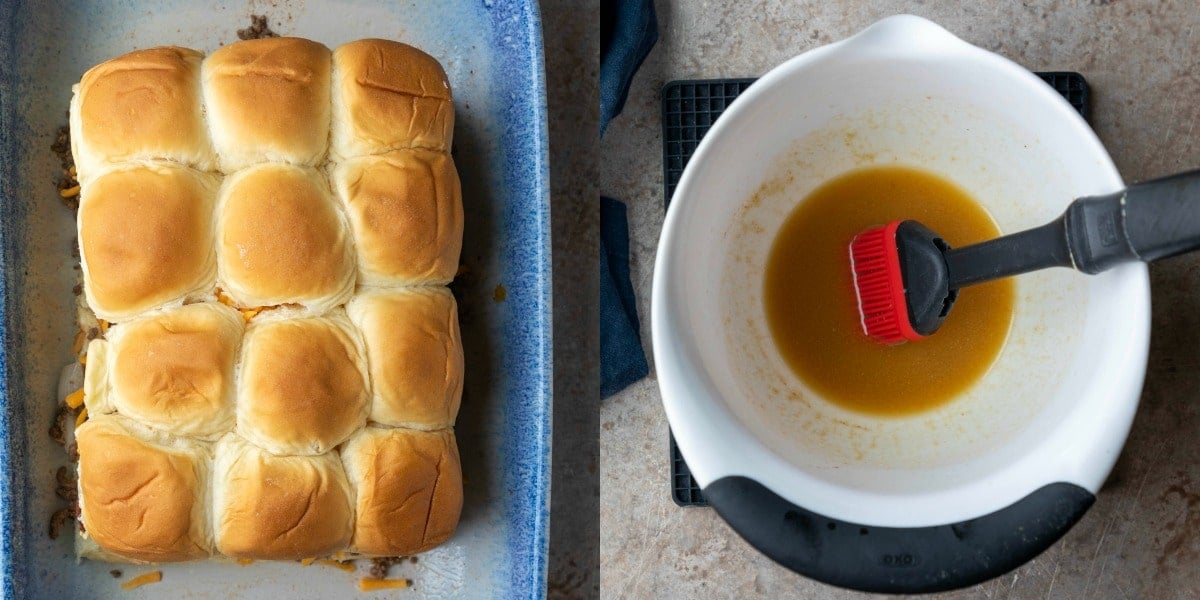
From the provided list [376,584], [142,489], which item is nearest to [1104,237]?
A: [376,584]

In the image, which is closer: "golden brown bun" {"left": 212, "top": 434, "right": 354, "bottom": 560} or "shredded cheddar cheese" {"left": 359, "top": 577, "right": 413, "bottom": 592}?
"golden brown bun" {"left": 212, "top": 434, "right": 354, "bottom": 560}

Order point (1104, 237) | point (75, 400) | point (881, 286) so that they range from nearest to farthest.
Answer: point (1104, 237) < point (881, 286) < point (75, 400)

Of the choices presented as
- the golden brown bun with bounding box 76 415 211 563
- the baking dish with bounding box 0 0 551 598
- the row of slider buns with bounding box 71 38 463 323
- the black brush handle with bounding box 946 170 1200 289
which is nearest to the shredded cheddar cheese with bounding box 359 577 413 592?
the baking dish with bounding box 0 0 551 598

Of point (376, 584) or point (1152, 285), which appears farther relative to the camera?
point (376, 584)

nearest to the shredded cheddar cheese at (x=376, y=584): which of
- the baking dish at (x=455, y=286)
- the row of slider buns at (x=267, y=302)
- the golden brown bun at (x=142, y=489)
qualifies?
the baking dish at (x=455, y=286)

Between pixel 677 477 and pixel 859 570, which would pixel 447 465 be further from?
pixel 859 570

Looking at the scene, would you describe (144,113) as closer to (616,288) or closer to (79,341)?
(79,341)

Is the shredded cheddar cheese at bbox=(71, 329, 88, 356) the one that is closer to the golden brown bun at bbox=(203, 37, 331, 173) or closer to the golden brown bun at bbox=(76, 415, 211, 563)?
the golden brown bun at bbox=(76, 415, 211, 563)

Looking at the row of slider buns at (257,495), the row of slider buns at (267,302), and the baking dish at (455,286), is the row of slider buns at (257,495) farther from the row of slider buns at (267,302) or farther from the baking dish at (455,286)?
the baking dish at (455,286)
